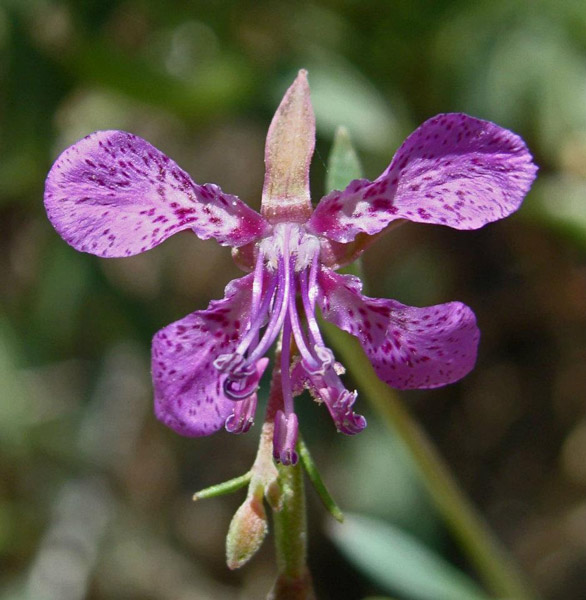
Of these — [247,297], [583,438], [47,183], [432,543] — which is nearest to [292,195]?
[247,297]

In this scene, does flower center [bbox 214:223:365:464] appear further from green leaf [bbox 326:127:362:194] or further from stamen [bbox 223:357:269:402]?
green leaf [bbox 326:127:362:194]

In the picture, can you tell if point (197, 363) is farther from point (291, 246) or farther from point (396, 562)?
point (396, 562)

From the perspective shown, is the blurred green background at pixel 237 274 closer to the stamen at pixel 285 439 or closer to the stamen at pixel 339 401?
the stamen at pixel 339 401

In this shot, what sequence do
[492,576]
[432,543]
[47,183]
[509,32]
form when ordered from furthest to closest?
1. [509,32]
2. [432,543]
3. [492,576]
4. [47,183]

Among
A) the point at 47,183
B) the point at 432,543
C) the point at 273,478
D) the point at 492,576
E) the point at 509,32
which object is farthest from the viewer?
the point at 509,32

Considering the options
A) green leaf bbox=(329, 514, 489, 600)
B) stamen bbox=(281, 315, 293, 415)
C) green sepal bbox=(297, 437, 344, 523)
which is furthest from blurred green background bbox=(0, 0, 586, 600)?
green sepal bbox=(297, 437, 344, 523)

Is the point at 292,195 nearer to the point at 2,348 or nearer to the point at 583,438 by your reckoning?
the point at 2,348

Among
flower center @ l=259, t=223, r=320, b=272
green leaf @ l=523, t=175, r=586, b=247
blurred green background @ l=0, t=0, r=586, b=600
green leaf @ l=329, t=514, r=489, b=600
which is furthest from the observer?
blurred green background @ l=0, t=0, r=586, b=600
